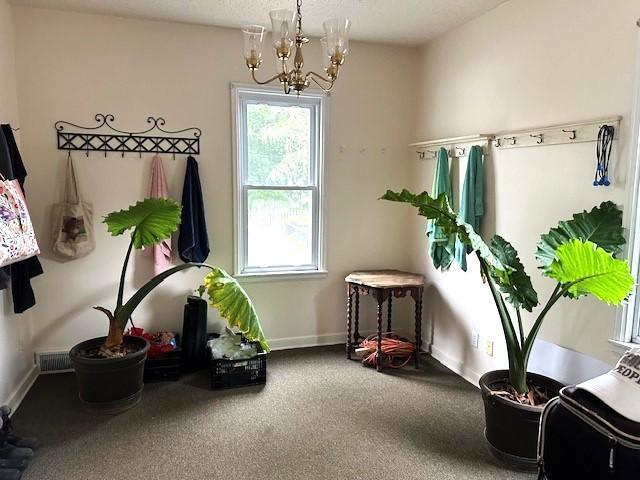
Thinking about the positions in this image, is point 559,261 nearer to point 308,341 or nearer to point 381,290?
point 381,290

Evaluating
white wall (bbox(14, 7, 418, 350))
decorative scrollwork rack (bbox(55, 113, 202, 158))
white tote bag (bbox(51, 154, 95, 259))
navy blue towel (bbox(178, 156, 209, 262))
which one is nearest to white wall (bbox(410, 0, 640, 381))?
white wall (bbox(14, 7, 418, 350))

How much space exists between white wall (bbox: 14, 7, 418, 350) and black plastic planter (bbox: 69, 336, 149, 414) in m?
0.73

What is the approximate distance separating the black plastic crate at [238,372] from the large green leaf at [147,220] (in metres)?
0.94

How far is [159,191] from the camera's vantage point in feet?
11.3

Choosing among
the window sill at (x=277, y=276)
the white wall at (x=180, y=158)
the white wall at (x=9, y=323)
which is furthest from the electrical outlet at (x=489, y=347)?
the white wall at (x=9, y=323)

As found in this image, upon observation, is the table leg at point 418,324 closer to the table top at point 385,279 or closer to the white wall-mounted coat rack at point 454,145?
the table top at point 385,279

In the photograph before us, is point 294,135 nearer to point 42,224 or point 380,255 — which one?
point 380,255

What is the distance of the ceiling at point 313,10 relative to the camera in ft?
9.91

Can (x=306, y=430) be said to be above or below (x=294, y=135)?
below

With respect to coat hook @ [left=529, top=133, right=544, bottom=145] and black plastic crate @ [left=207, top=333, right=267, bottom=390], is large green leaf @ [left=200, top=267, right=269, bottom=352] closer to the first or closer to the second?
black plastic crate @ [left=207, top=333, right=267, bottom=390]

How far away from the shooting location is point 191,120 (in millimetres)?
3543

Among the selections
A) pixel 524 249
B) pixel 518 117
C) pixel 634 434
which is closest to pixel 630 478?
pixel 634 434

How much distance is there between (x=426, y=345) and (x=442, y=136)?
5.68 feet

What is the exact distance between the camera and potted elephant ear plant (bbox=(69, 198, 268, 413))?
281cm
